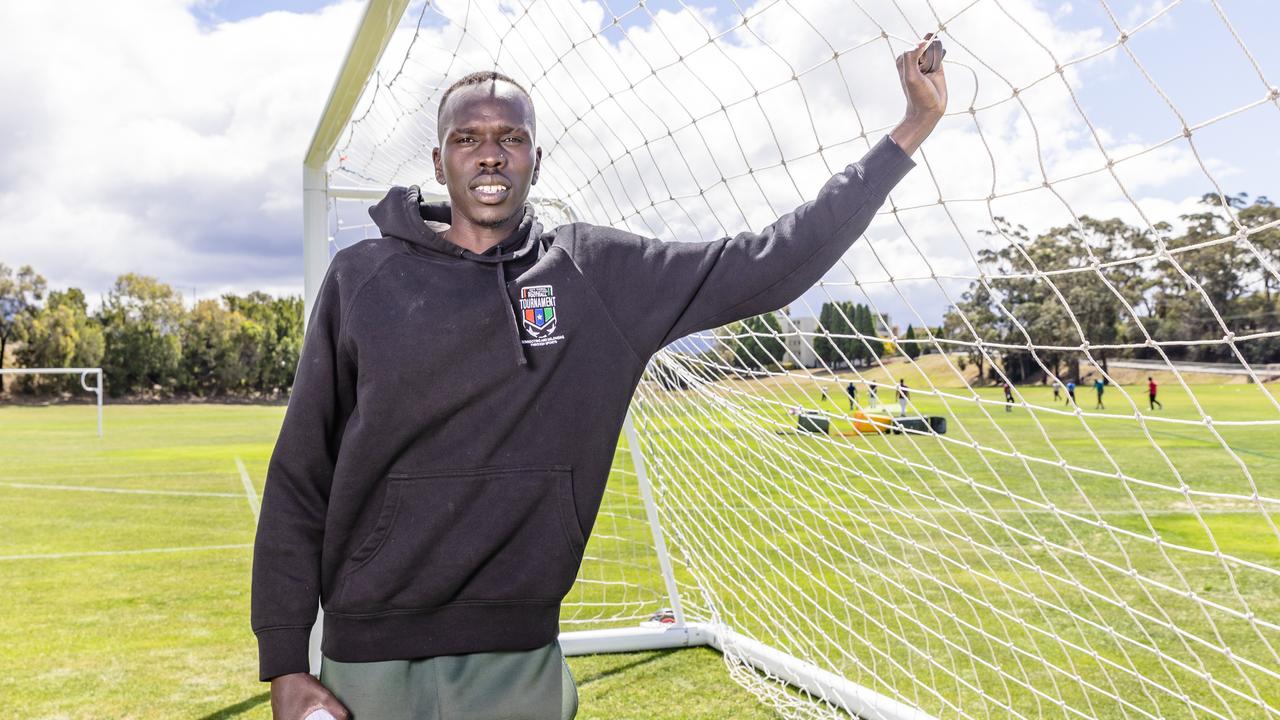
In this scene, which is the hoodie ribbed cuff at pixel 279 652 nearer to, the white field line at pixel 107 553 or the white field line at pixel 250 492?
the white field line at pixel 107 553

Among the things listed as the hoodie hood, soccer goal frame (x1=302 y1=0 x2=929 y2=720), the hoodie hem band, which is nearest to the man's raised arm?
the hoodie hood

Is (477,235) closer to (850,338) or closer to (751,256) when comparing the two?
(751,256)

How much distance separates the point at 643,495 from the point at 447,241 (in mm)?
3132

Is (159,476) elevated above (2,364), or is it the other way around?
(2,364)

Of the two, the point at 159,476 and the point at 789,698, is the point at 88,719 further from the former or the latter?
the point at 159,476

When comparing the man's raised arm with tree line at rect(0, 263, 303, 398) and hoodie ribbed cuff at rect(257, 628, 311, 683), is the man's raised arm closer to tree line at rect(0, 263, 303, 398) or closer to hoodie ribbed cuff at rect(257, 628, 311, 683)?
hoodie ribbed cuff at rect(257, 628, 311, 683)

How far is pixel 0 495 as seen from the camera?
11.5 metres

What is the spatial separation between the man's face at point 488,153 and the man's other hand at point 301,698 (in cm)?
85

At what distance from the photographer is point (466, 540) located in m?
1.64

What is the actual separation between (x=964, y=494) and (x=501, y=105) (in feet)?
35.3

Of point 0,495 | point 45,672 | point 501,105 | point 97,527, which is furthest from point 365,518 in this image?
point 0,495

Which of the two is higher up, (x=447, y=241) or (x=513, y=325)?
(x=447, y=241)

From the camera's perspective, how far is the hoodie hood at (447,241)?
170cm

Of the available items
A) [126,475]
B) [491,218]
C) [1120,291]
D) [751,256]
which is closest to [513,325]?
[491,218]
